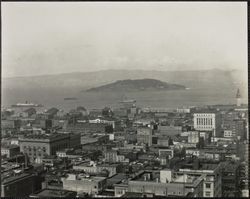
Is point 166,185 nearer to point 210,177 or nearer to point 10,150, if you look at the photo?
point 210,177

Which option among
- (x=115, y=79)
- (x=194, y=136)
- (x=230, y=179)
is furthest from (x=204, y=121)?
(x=115, y=79)

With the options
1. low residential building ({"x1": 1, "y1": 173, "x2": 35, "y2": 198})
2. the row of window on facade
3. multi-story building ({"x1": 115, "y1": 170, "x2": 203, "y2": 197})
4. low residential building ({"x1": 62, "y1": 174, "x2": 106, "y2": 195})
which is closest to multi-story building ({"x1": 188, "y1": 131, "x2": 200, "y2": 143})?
the row of window on facade

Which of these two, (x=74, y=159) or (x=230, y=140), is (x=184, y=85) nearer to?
(x=230, y=140)

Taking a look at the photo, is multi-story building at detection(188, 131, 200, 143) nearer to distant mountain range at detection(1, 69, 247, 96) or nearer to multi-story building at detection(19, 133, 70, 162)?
distant mountain range at detection(1, 69, 247, 96)

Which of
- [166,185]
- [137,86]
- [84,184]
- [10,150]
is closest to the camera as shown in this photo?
[166,185]

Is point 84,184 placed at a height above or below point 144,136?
below

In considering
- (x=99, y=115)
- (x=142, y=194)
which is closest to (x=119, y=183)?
(x=142, y=194)

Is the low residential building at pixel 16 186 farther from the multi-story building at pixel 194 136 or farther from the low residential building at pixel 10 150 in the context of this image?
the multi-story building at pixel 194 136
